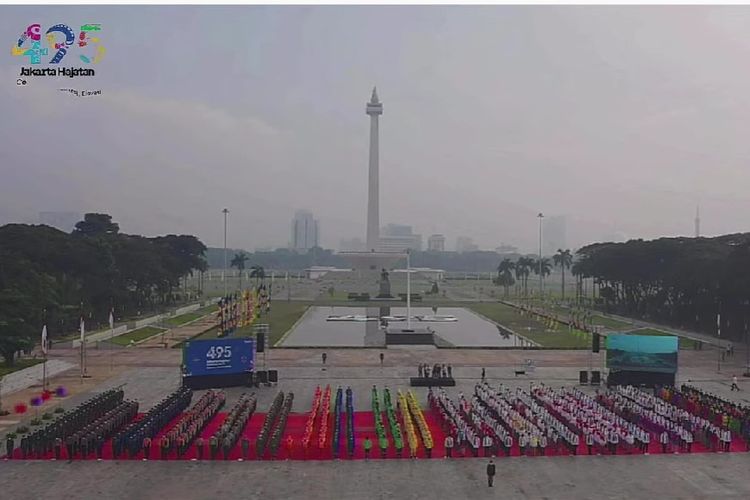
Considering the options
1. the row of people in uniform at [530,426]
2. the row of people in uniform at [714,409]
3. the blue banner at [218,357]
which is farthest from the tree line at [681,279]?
the blue banner at [218,357]

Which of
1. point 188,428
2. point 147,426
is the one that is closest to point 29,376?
point 147,426

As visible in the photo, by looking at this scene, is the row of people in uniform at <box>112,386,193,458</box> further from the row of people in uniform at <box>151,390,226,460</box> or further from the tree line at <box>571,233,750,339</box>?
the tree line at <box>571,233,750,339</box>

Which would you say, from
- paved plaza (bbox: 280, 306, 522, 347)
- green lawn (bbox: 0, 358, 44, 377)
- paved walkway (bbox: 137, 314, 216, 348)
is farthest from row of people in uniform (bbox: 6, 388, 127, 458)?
paved plaza (bbox: 280, 306, 522, 347)

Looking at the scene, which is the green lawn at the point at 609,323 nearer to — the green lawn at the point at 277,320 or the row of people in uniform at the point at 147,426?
the green lawn at the point at 277,320

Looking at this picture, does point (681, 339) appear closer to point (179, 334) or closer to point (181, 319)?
point (179, 334)

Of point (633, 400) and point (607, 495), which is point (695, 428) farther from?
point (607, 495)
